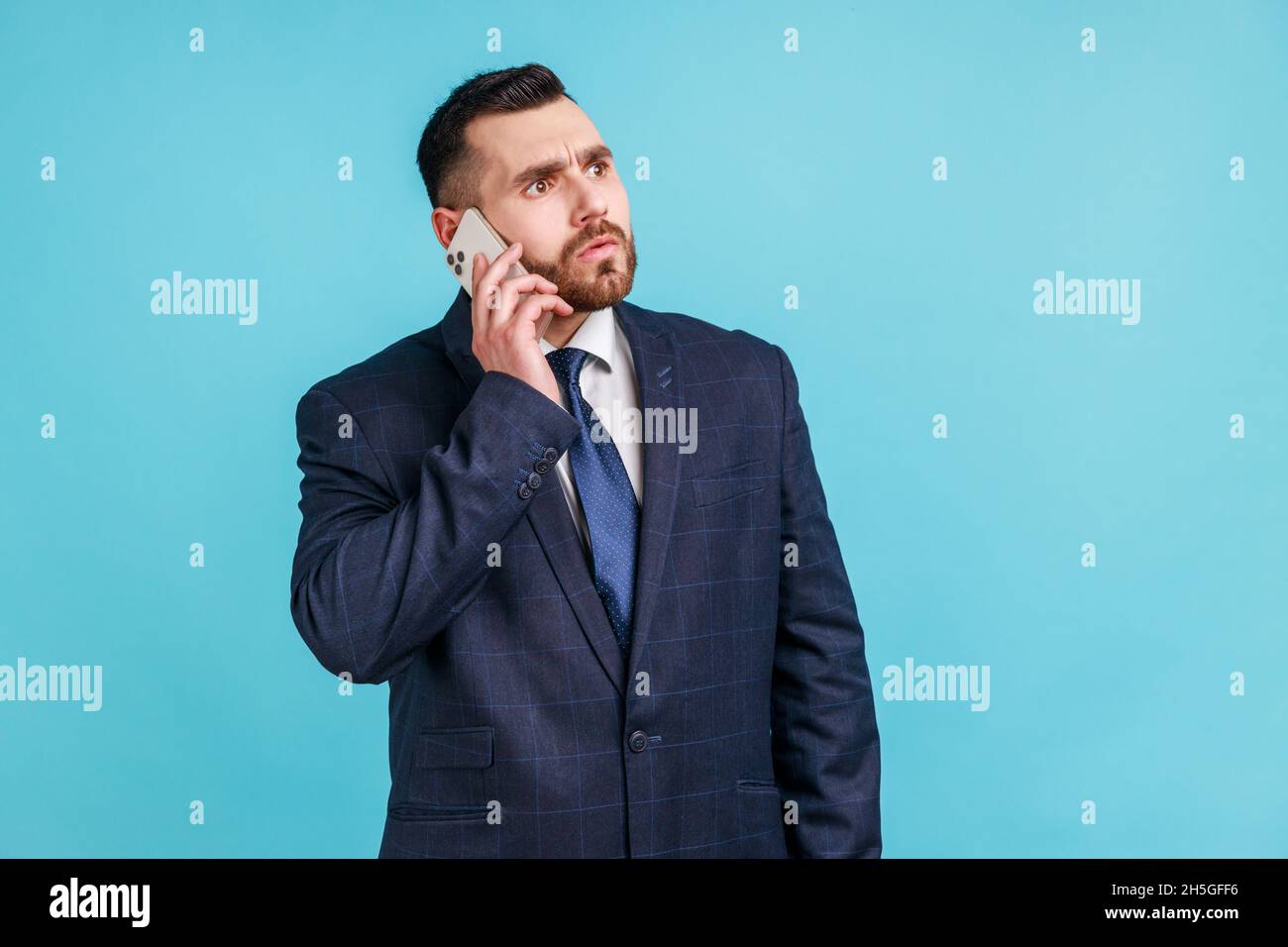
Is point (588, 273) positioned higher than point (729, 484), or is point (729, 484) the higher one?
point (588, 273)

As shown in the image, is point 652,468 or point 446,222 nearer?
point 652,468

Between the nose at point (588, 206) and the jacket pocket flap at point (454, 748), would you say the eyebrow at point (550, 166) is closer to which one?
the nose at point (588, 206)

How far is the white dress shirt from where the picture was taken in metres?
2.41

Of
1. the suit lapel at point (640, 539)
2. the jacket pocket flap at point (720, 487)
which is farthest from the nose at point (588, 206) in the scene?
the jacket pocket flap at point (720, 487)

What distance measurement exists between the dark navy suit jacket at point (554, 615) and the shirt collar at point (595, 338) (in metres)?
0.04

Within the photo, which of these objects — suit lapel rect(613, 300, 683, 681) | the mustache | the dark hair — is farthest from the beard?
the dark hair

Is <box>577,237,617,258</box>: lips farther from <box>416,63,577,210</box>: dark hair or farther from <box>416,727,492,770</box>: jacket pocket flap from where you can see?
<box>416,727,492,770</box>: jacket pocket flap

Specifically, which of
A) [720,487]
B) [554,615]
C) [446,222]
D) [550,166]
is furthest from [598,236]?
[554,615]

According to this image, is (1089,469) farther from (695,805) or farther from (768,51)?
(695,805)

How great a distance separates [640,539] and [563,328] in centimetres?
44

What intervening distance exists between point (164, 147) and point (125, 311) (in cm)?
47

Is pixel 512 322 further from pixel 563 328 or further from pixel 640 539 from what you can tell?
pixel 640 539

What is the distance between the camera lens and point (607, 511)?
233 centimetres
